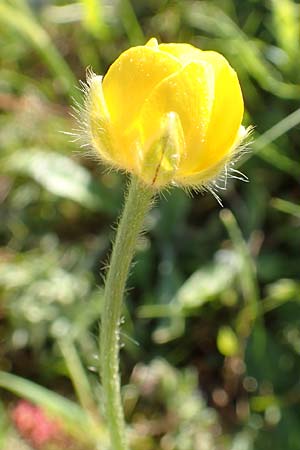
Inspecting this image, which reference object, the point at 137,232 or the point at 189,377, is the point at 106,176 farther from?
the point at 137,232

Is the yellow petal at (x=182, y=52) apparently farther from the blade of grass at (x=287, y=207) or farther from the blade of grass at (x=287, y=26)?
the blade of grass at (x=287, y=26)

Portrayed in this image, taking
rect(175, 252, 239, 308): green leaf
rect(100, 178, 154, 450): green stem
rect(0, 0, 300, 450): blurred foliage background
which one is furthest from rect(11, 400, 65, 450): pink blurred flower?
rect(100, 178, 154, 450): green stem

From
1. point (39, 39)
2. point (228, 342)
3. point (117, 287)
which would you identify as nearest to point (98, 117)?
point (117, 287)

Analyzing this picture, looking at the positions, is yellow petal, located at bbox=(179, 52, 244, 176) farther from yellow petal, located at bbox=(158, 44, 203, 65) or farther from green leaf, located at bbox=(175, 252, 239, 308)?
green leaf, located at bbox=(175, 252, 239, 308)

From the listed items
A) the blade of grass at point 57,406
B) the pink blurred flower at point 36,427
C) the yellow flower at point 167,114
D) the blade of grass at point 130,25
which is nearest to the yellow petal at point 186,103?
the yellow flower at point 167,114

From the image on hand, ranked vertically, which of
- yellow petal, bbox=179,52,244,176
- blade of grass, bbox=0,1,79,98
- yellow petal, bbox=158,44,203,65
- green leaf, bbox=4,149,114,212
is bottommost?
green leaf, bbox=4,149,114,212

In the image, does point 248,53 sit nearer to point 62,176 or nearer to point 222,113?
point 62,176
